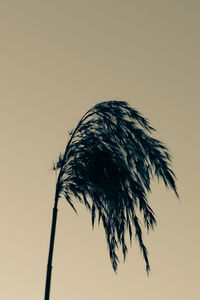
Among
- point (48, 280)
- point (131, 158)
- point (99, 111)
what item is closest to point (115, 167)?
point (131, 158)

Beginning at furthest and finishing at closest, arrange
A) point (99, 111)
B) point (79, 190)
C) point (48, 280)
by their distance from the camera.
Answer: point (99, 111) < point (79, 190) < point (48, 280)

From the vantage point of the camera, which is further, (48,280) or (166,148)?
(166,148)

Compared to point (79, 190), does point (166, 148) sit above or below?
above

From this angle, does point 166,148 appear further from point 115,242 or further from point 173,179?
point 115,242

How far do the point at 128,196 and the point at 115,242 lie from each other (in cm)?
76

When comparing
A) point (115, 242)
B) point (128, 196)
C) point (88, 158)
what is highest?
point (88, 158)

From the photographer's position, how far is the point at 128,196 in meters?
9.62

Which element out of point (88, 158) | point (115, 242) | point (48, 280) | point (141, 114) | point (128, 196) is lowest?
point (48, 280)

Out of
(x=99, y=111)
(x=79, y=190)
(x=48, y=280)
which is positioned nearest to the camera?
(x=48, y=280)

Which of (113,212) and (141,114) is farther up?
(141,114)

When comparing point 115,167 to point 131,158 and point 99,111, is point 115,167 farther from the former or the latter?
point 99,111

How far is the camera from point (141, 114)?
1035cm

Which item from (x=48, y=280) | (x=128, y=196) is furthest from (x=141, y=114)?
(x=48, y=280)

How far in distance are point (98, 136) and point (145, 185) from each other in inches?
44.3
